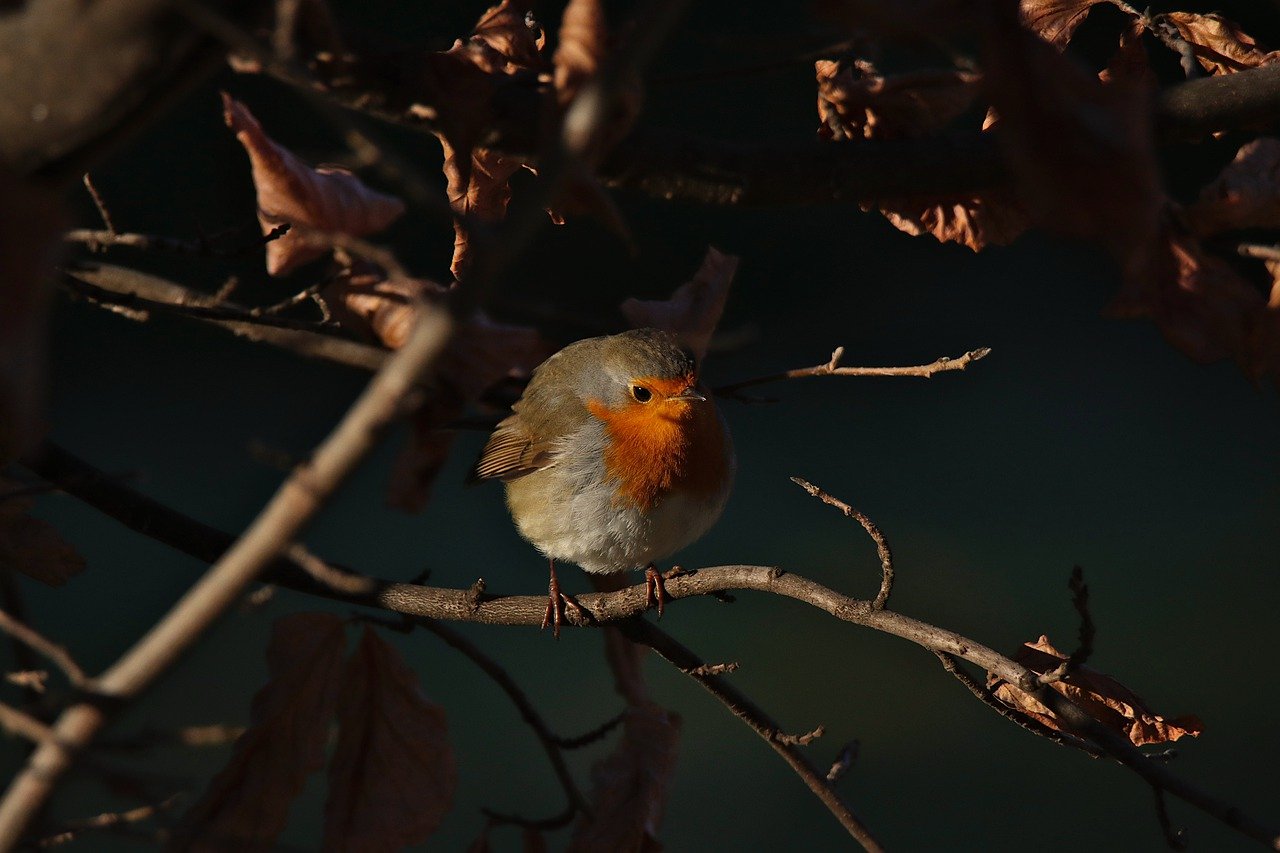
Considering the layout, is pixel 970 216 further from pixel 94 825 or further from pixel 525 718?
pixel 94 825

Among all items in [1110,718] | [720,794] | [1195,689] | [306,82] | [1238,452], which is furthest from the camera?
[1238,452]

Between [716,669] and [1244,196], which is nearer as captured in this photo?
[1244,196]

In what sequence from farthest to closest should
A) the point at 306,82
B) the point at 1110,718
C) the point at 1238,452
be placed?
the point at 1238,452, the point at 1110,718, the point at 306,82

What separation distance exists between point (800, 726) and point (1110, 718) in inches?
117

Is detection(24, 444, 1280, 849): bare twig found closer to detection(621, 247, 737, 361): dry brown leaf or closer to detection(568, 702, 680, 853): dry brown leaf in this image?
detection(568, 702, 680, 853): dry brown leaf

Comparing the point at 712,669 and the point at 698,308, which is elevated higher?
the point at 698,308

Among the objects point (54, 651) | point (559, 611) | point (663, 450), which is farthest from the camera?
point (663, 450)

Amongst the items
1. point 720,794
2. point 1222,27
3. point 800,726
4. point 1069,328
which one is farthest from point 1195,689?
point 1222,27

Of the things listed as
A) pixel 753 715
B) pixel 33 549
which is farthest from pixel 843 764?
pixel 33 549

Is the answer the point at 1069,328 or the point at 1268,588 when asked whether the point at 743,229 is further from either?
the point at 1268,588

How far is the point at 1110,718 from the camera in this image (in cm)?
145

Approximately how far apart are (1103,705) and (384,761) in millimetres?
853

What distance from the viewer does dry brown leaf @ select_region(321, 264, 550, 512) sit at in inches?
51.9

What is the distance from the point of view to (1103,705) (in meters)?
1.45
